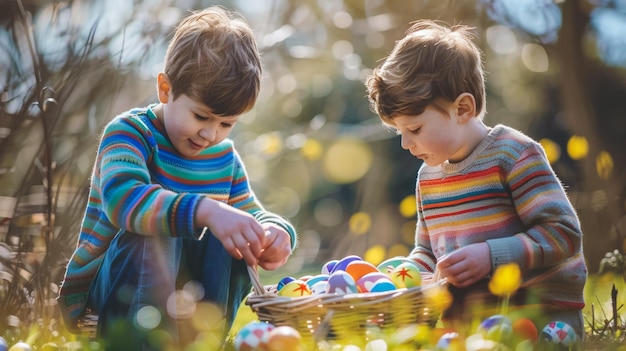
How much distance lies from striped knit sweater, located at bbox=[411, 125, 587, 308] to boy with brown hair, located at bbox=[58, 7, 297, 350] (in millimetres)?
515

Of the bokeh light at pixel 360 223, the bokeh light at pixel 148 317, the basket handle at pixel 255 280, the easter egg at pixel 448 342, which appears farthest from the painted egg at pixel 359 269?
the bokeh light at pixel 360 223

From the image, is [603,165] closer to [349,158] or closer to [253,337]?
[349,158]

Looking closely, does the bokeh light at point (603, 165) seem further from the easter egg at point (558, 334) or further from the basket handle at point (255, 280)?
the basket handle at point (255, 280)

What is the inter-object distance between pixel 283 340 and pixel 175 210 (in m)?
0.44

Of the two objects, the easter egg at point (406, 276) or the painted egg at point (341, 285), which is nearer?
the painted egg at point (341, 285)

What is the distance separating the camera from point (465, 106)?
238 cm

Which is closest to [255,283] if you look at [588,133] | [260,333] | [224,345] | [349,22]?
[260,333]

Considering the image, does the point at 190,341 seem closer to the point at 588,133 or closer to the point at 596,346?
the point at 596,346

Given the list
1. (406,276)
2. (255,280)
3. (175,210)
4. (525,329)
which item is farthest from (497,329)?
(175,210)

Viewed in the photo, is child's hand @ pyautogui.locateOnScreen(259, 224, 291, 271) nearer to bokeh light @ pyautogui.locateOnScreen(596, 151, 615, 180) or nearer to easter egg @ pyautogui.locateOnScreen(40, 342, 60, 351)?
easter egg @ pyautogui.locateOnScreen(40, 342, 60, 351)

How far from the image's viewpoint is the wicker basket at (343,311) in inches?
78.3

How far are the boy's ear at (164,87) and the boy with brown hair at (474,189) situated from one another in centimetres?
62

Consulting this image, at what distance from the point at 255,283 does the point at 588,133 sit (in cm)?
198

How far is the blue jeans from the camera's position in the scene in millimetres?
1998
